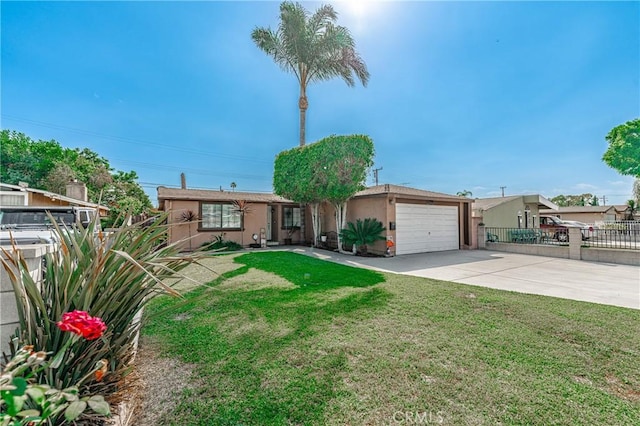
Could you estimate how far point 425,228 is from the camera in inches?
516

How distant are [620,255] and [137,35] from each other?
62.8 feet

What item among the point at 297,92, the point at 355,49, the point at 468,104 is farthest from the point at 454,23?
the point at 297,92

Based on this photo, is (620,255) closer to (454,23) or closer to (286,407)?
(454,23)

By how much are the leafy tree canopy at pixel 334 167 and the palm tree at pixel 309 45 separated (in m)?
2.72

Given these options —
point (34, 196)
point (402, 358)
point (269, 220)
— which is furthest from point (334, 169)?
point (34, 196)

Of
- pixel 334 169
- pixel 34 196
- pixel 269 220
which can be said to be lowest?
pixel 269 220

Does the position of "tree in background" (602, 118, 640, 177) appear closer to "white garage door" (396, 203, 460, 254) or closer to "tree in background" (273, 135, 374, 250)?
"white garage door" (396, 203, 460, 254)

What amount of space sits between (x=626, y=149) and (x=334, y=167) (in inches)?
1018

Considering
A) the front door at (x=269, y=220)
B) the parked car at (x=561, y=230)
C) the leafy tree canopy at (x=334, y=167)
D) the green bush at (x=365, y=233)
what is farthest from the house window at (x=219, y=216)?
the parked car at (x=561, y=230)

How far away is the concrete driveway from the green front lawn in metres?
1.22

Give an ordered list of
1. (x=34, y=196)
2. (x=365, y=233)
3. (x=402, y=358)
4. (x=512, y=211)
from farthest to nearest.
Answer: (x=512, y=211) → (x=34, y=196) → (x=365, y=233) → (x=402, y=358)

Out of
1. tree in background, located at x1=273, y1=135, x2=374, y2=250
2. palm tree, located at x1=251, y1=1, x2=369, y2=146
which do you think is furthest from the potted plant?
palm tree, located at x1=251, y1=1, x2=369, y2=146

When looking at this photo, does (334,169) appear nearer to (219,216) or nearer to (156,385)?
(219,216)

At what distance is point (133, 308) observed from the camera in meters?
2.37
